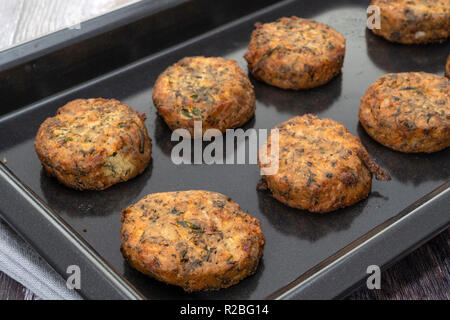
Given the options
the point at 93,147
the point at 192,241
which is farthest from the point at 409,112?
the point at 93,147

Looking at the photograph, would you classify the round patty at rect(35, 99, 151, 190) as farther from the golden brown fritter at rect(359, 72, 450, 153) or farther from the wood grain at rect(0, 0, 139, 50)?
the wood grain at rect(0, 0, 139, 50)

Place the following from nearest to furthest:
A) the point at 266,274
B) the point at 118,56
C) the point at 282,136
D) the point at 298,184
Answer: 1. the point at 266,274
2. the point at 298,184
3. the point at 282,136
4. the point at 118,56

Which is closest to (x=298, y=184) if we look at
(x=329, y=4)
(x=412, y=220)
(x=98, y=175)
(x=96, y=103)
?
(x=412, y=220)

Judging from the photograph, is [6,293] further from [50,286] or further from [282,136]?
[282,136]

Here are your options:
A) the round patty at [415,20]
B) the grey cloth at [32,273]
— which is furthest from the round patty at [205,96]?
the round patty at [415,20]

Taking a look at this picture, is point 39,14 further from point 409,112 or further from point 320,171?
point 409,112

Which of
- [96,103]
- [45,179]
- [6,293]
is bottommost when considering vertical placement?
[6,293]
